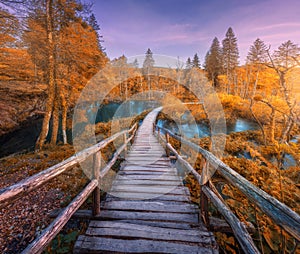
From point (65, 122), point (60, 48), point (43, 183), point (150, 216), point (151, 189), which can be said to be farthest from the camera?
point (65, 122)

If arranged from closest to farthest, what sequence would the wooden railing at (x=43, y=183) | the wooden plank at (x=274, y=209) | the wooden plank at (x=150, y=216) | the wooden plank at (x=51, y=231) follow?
the wooden plank at (x=274, y=209)
the wooden railing at (x=43, y=183)
the wooden plank at (x=51, y=231)
the wooden plank at (x=150, y=216)

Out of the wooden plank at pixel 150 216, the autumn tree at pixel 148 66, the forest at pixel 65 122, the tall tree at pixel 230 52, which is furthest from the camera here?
the autumn tree at pixel 148 66

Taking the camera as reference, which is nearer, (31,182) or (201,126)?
(31,182)

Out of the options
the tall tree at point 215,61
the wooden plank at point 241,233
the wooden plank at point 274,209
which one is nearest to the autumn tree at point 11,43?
the wooden plank at point 274,209

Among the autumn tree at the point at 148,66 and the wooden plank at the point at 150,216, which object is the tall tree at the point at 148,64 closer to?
the autumn tree at the point at 148,66

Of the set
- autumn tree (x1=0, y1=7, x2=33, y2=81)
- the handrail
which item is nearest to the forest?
autumn tree (x1=0, y1=7, x2=33, y2=81)

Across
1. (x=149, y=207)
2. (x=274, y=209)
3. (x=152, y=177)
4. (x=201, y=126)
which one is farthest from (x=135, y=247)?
(x=201, y=126)

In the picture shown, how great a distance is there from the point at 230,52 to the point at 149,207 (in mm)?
35826

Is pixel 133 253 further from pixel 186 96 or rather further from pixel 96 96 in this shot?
pixel 186 96

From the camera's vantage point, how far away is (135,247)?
1.88m

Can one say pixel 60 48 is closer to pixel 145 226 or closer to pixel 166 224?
pixel 145 226

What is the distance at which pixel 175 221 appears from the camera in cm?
232

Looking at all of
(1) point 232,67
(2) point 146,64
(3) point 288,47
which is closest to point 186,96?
(1) point 232,67

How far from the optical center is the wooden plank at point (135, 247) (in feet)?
6.00
